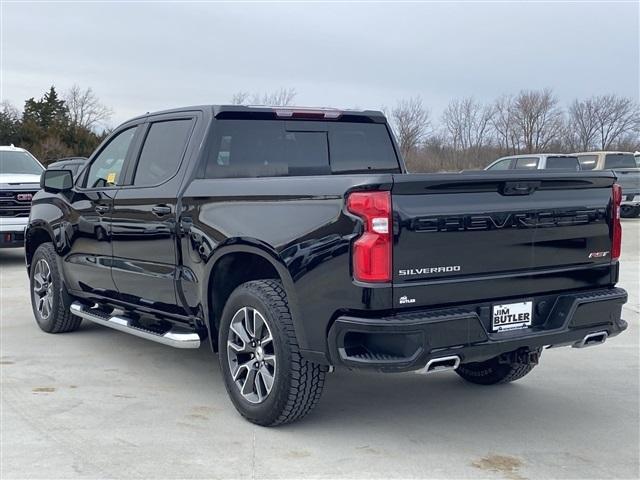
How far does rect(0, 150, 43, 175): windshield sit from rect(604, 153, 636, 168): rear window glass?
16.0 meters

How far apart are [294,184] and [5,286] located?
283 inches

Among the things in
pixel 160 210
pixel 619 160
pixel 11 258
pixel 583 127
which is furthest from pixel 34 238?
pixel 583 127

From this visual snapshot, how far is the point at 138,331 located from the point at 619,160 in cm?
2005

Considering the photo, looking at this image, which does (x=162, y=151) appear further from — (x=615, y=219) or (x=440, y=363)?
(x=615, y=219)

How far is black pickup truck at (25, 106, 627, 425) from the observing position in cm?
393

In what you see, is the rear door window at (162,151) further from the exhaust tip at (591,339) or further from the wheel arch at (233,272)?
the exhaust tip at (591,339)

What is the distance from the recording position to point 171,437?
14.8 ft

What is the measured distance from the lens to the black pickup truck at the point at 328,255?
12.9ft

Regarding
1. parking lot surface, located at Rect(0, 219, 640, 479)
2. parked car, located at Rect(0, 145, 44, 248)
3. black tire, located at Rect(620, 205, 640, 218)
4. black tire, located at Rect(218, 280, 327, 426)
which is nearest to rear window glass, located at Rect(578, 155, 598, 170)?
black tire, located at Rect(620, 205, 640, 218)

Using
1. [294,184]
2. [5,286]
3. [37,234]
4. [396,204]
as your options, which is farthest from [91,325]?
[396,204]

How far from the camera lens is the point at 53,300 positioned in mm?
7074

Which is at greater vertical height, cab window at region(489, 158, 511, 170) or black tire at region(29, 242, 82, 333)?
cab window at region(489, 158, 511, 170)

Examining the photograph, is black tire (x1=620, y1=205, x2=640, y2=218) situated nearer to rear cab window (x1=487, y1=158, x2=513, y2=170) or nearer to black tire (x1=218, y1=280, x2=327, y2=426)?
rear cab window (x1=487, y1=158, x2=513, y2=170)

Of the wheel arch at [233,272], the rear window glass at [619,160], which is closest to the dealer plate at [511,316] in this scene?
the wheel arch at [233,272]
